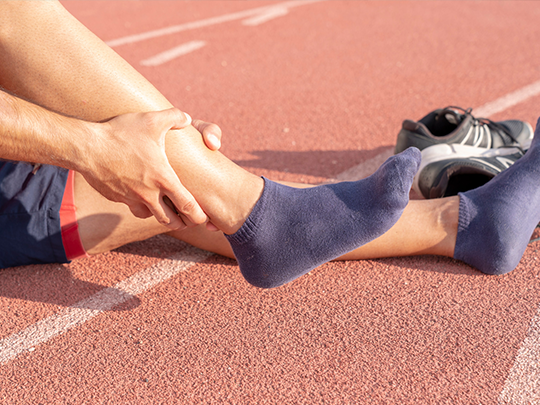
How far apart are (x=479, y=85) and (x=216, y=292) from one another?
3243mm

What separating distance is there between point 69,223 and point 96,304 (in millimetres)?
320

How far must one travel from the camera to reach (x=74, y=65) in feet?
5.05

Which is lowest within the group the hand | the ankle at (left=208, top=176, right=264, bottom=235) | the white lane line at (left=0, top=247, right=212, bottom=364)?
the white lane line at (left=0, top=247, right=212, bottom=364)

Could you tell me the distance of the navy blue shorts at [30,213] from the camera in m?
1.92

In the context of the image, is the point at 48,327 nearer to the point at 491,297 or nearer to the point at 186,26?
the point at 491,297

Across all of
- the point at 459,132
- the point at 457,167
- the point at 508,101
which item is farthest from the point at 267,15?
the point at 457,167

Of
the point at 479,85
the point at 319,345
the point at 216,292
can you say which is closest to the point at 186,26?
the point at 479,85

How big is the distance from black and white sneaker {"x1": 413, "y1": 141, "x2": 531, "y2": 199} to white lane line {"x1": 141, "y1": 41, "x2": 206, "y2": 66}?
3.10 meters

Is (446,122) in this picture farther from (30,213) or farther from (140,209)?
(30,213)

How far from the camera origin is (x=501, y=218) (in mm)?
1879

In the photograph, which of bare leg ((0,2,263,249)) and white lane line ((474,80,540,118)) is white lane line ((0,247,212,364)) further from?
white lane line ((474,80,540,118))

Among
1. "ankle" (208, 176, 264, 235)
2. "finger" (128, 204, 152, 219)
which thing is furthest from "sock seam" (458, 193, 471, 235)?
"finger" (128, 204, 152, 219)

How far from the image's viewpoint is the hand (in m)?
1.47

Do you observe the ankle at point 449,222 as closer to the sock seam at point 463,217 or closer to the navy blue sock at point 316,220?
the sock seam at point 463,217
